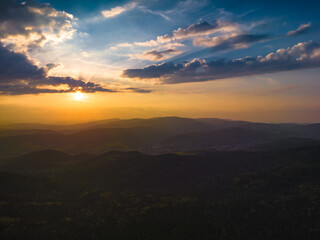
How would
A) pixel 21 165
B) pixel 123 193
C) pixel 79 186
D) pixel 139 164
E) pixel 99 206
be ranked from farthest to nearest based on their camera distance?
1. pixel 21 165
2. pixel 139 164
3. pixel 79 186
4. pixel 123 193
5. pixel 99 206

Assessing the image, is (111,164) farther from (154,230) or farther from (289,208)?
(289,208)

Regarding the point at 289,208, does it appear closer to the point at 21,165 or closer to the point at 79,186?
the point at 79,186

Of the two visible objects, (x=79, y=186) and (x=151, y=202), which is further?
(x=79, y=186)

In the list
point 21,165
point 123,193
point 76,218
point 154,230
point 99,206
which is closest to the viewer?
point 154,230

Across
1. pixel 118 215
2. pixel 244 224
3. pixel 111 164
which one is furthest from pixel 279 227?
pixel 111 164

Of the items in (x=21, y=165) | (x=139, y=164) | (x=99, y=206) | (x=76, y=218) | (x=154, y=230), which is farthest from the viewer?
(x=21, y=165)

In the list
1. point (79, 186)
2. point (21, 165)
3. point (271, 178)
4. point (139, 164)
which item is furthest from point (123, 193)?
point (21, 165)
